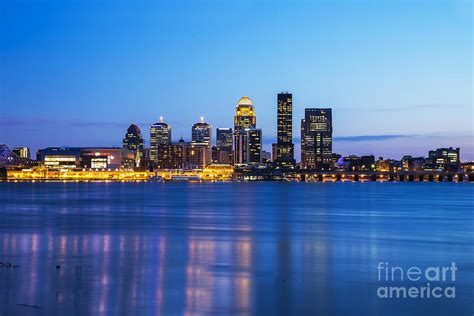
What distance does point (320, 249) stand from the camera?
33.4 metres

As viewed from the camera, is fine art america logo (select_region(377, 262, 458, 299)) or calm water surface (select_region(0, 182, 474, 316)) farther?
fine art america logo (select_region(377, 262, 458, 299))

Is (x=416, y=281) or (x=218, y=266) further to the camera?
(x=218, y=266)

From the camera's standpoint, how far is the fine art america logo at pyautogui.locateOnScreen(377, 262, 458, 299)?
20.5 metres

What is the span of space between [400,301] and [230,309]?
4.85 metres

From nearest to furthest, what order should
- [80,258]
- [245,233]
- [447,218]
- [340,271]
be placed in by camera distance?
[340,271] < [80,258] < [245,233] < [447,218]

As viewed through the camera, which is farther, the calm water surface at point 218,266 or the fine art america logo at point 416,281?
the fine art america logo at point 416,281

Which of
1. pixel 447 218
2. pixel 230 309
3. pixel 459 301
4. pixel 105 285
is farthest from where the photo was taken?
pixel 447 218

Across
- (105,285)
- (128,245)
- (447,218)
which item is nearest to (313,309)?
(105,285)

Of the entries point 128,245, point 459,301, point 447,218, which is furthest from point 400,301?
point 447,218

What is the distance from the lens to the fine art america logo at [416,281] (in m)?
20.5

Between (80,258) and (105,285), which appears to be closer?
(105,285)

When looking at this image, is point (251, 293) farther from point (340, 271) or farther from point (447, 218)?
point (447, 218)

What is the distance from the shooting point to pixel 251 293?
823 inches

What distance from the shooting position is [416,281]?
75.5 feet
